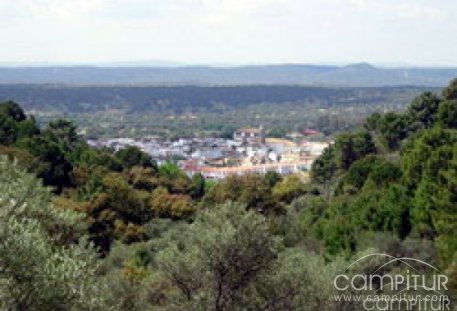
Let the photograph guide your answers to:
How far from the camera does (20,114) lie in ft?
121

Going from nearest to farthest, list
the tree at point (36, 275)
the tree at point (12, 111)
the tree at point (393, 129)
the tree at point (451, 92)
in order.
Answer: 1. the tree at point (36, 275)
2. the tree at point (451, 92)
3. the tree at point (393, 129)
4. the tree at point (12, 111)

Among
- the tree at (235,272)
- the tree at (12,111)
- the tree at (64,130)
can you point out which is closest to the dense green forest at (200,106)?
the tree at (64,130)

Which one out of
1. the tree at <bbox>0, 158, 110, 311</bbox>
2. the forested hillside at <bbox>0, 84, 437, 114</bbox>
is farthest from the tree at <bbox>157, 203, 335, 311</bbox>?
the forested hillside at <bbox>0, 84, 437, 114</bbox>

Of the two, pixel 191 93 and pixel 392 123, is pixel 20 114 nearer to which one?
pixel 392 123

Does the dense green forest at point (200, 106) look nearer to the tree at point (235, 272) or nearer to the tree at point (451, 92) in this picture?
the tree at point (451, 92)

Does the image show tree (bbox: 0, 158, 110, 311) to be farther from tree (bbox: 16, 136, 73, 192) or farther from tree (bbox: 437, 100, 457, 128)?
tree (bbox: 437, 100, 457, 128)

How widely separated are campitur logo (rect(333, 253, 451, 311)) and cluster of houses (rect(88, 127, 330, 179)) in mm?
50757

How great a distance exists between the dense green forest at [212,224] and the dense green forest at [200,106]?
221 ft

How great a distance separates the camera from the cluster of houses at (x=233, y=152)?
6994cm

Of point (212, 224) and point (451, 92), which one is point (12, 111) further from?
point (212, 224)

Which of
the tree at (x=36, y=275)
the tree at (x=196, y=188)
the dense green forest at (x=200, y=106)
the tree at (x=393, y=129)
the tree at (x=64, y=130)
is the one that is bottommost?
the dense green forest at (x=200, y=106)

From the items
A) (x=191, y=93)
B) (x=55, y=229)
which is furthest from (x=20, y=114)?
(x=191, y=93)

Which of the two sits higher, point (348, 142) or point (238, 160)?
point (348, 142)

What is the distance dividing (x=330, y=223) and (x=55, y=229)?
10376mm
